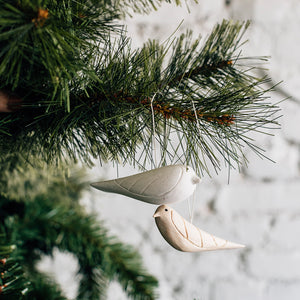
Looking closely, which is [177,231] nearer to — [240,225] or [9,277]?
[9,277]

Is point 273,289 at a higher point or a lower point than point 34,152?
lower

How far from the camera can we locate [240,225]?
2.31 feet

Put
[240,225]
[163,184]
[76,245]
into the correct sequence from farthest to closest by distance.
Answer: [240,225]
[76,245]
[163,184]

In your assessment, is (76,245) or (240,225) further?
(240,225)

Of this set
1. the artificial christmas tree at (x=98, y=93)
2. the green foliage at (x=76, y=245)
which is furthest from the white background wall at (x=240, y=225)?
the artificial christmas tree at (x=98, y=93)

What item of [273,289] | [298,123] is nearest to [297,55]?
[298,123]

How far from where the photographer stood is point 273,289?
0.70 meters

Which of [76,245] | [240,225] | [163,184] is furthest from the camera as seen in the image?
[240,225]

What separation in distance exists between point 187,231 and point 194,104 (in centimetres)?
9

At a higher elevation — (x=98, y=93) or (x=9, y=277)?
(x=98, y=93)

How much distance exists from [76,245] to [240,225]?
0.40 metres

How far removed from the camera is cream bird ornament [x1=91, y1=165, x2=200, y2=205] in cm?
23

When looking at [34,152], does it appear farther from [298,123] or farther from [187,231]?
[298,123]

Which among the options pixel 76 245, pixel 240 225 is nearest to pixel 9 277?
pixel 76 245
